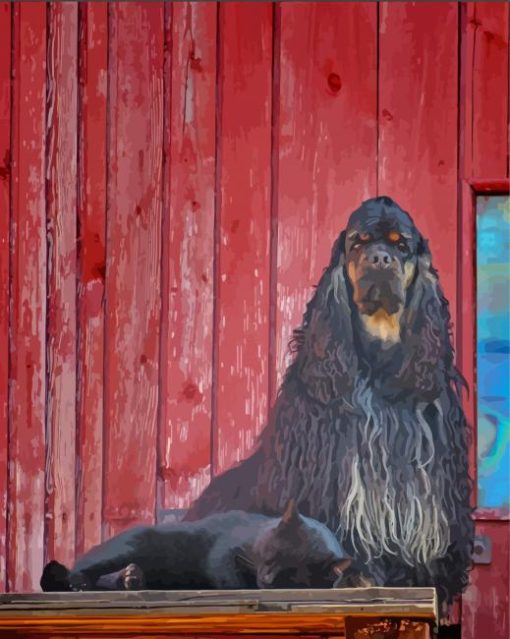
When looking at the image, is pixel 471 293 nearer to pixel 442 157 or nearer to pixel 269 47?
pixel 442 157

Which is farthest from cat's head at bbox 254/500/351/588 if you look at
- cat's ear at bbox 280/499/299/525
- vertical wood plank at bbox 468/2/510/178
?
vertical wood plank at bbox 468/2/510/178

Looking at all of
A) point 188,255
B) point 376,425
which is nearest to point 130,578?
point 376,425

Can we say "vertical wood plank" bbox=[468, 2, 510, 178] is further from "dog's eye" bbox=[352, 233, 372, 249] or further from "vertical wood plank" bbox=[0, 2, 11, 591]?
"vertical wood plank" bbox=[0, 2, 11, 591]

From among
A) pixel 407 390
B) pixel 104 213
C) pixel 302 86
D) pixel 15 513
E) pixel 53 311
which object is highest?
pixel 302 86

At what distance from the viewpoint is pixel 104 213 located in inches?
125

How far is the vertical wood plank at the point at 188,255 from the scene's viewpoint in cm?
313

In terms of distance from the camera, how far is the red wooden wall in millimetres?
3129

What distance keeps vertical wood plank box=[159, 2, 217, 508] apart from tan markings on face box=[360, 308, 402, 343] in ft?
1.48

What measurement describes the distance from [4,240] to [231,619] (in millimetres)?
1279

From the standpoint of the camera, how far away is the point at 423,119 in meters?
3.15

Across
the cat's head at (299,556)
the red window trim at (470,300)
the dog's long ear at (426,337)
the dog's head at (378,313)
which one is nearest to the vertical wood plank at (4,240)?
the cat's head at (299,556)

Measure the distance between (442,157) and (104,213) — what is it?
98 cm

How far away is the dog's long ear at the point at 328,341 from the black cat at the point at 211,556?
346 millimetres

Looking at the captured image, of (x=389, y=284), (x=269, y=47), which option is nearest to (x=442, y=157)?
(x=389, y=284)
